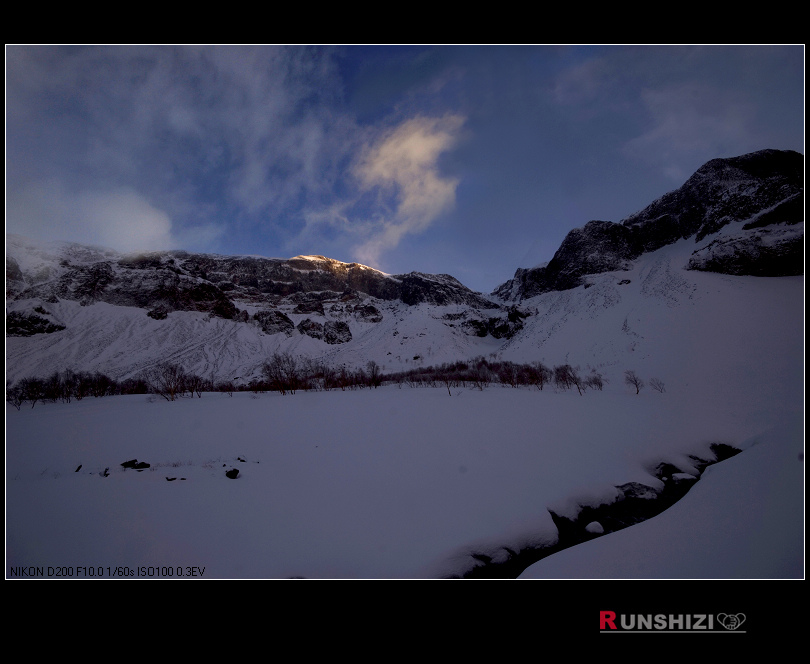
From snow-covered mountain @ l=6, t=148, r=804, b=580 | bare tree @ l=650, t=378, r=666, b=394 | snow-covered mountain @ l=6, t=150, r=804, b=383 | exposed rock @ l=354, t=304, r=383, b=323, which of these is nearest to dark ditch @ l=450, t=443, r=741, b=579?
snow-covered mountain @ l=6, t=148, r=804, b=580

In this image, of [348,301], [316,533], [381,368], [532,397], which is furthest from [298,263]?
[316,533]

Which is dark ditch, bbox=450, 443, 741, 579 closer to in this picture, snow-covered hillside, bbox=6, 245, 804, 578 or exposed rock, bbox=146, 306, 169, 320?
snow-covered hillside, bbox=6, 245, 804, 578

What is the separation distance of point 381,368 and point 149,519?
3720 cm

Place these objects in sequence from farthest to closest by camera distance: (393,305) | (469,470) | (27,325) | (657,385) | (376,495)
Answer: (393,305) → (27,325) → (657,385) → (469,470) → (376,495)

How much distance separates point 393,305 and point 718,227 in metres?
56.6

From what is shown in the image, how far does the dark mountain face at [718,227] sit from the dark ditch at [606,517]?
31.9 m

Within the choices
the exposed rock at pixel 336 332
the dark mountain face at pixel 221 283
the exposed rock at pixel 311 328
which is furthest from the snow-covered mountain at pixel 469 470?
the dark mountain face at pixel 221 283

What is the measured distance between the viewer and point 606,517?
18.0ft

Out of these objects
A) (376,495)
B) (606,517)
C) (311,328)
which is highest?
(311,328)

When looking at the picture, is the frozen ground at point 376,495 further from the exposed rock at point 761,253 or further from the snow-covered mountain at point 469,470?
the exposed rock at point 761,253

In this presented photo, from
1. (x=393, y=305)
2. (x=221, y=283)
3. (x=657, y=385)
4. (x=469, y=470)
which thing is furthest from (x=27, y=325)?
(x=657, y=385)

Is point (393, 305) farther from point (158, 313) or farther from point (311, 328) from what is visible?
point (158, 313)

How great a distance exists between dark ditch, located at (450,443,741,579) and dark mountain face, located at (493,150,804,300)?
31859 millimetres

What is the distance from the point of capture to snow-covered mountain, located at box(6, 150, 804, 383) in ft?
91.0
